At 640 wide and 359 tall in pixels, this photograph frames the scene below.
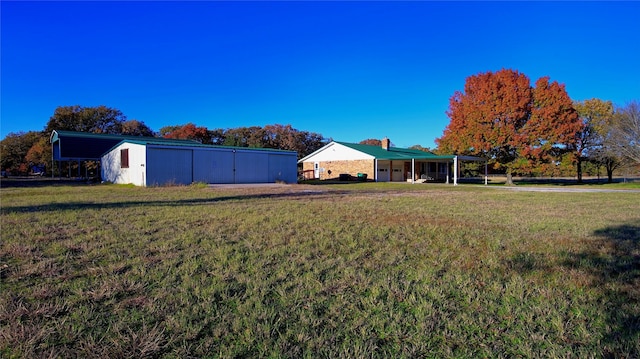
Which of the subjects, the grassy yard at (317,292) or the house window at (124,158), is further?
the house window at (124,158)

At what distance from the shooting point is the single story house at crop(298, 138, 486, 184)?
32.4m

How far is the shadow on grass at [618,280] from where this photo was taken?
7.74 ft

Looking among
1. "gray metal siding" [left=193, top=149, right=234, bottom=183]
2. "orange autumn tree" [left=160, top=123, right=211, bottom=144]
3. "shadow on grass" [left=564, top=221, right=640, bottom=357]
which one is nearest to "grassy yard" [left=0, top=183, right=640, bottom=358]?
"shadow on grass" [left=564, top=221, right=640, bottom=357]

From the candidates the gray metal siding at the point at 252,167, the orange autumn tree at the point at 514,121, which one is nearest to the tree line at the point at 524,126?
the orange autumn tree at the point at 514,121

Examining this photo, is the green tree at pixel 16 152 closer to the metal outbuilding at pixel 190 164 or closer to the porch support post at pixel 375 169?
the metal outbuilding at pixel 190 164

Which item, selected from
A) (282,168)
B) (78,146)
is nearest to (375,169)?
(282,168)

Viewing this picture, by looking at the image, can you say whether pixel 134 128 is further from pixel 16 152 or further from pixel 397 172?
pixel 397 172

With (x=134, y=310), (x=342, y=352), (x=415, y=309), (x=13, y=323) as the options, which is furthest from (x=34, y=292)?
(x=415, y=309)

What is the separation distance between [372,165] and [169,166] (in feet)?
59.1

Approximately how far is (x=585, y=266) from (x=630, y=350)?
2114 millimetres

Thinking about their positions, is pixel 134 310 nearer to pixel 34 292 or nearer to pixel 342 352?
pixel 34 292

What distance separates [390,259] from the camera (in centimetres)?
428

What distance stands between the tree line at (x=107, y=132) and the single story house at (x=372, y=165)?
1009cm

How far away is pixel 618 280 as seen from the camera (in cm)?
353
